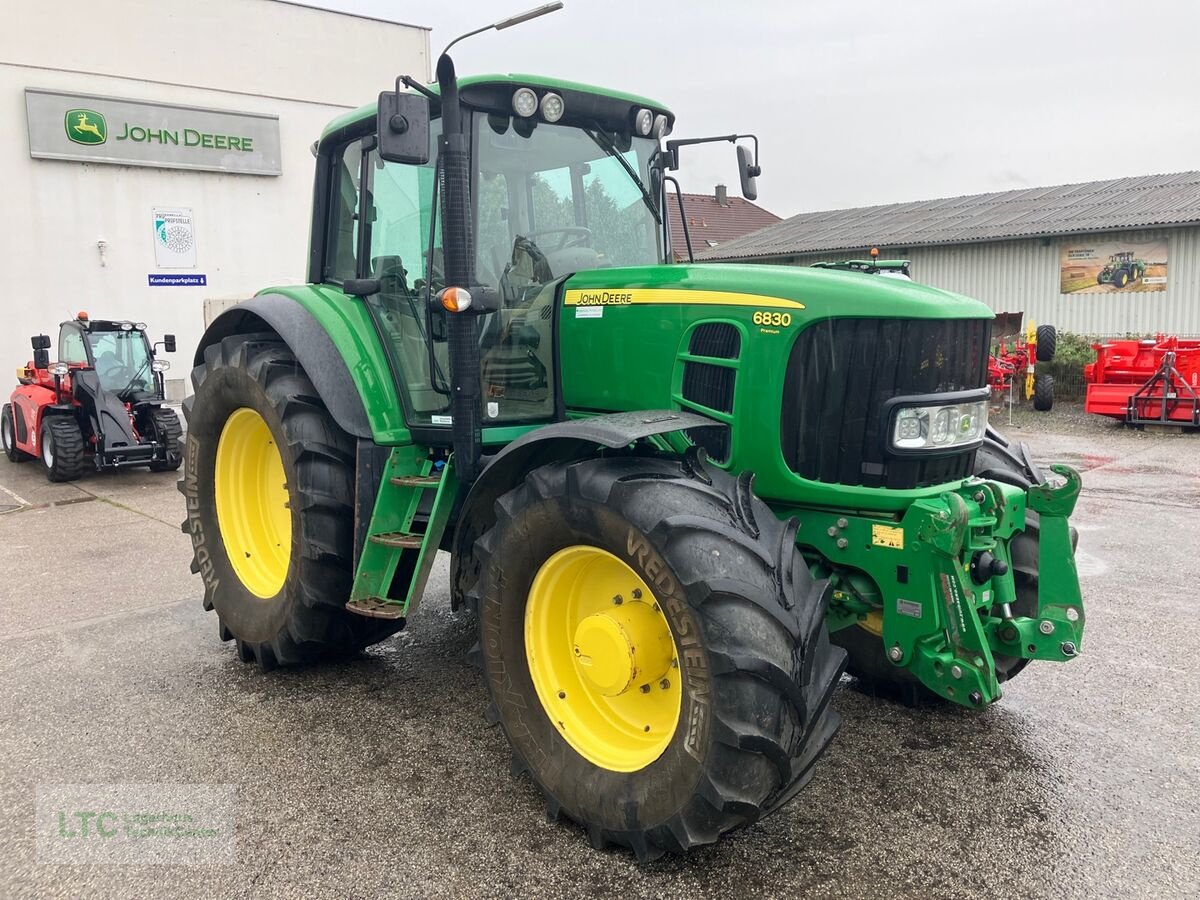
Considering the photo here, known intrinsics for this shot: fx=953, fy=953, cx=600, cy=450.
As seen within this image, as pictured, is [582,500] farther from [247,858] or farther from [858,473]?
[247,858]

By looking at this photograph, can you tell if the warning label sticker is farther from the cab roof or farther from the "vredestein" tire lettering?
the cab roof

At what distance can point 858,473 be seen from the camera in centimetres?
317

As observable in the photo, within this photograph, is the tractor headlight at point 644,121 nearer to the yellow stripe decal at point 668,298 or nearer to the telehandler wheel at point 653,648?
the yellow stripe decal at point 668,298

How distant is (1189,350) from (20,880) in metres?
14.2

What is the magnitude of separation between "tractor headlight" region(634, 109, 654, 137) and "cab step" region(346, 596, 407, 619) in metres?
2.28

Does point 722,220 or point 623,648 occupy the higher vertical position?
point 722,220

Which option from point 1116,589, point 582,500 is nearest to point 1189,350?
point 1116,589

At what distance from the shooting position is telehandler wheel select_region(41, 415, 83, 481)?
10.5 m

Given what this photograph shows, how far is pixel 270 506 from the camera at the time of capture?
4863 millimetres

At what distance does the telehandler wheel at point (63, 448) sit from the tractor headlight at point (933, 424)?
10.1 metres

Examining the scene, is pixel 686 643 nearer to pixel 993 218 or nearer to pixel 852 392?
pixel 852 392

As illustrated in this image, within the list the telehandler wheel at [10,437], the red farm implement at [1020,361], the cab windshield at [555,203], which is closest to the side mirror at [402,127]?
the cab windshield at [555,203]

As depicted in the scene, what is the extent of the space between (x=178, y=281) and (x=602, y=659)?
1482 centimetres

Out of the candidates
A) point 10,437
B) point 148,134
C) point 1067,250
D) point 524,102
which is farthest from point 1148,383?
point 148,134
